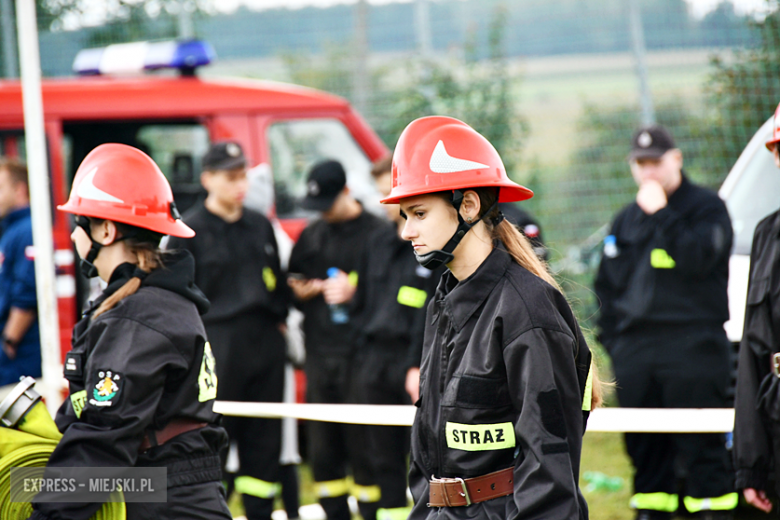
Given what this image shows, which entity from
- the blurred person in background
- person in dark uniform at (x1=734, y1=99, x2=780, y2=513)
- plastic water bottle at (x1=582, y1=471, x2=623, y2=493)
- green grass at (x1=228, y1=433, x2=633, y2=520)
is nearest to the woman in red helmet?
person in dark uniform at (x1=734, y1=99, x2=780, y2=513)

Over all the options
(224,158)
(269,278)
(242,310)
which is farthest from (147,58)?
(242,310)

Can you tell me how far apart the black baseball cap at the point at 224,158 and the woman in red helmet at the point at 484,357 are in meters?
2.88

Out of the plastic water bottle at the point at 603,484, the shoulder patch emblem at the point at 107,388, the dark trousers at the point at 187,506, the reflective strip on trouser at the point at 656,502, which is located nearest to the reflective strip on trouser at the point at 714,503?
the reflective strip on trouser at the point at 656,502

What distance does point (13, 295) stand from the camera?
5668 millimetres

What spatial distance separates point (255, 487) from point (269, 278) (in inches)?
50.1

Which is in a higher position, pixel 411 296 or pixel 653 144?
pixel 653 144

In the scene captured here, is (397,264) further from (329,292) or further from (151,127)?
(151,127)

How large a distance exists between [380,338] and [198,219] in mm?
1336

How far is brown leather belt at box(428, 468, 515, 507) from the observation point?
86.1 inches

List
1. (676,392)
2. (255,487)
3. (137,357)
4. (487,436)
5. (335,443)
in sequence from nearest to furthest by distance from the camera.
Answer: (487,436) → (137,357) → (676,392) → (255,487) → (335,443)

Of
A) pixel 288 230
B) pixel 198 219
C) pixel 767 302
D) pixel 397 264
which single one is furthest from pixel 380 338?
pixel 767 302

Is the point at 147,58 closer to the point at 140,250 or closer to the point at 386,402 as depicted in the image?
the point at 386,402

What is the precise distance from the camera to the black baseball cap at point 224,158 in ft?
16.8

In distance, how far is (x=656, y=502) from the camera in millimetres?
4910
